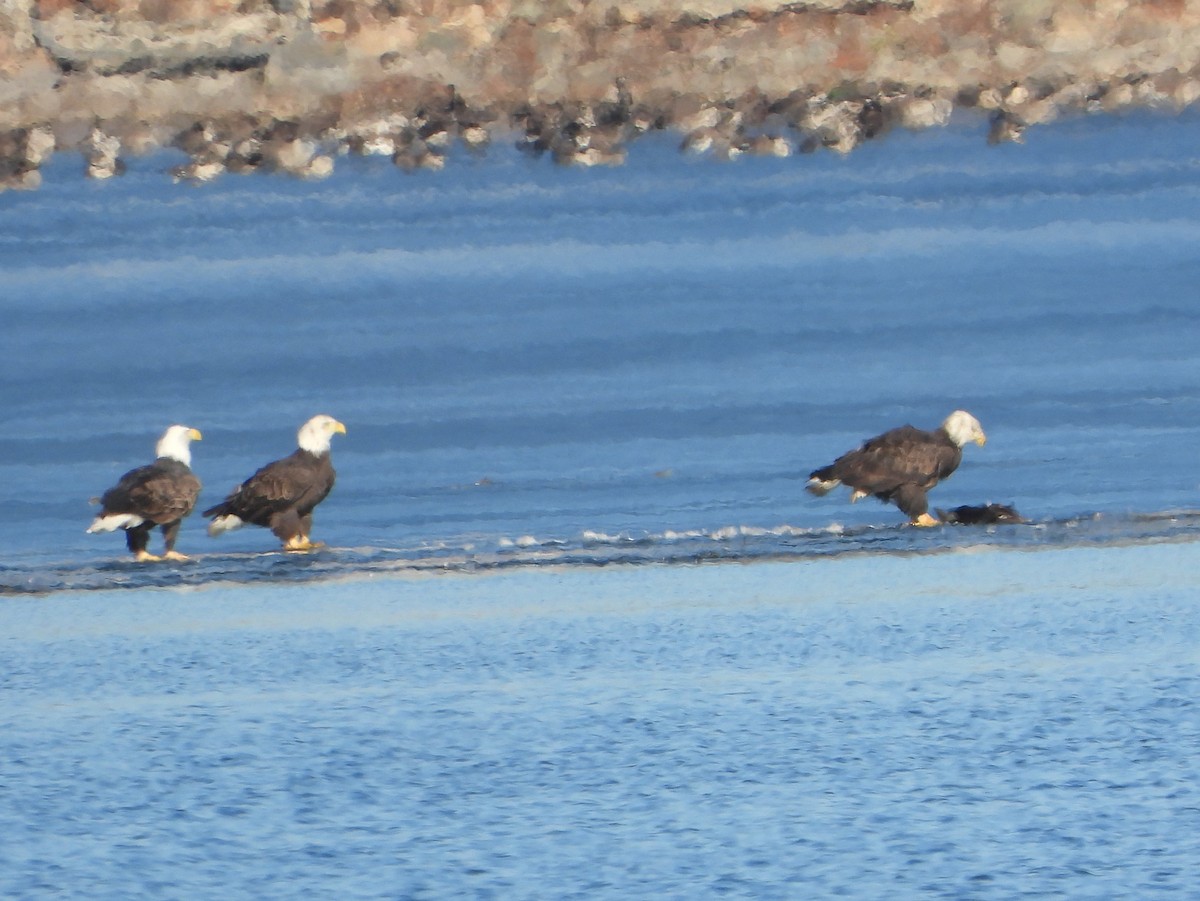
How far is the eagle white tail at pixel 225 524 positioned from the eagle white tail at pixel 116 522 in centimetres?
57

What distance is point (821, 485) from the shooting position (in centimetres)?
1283

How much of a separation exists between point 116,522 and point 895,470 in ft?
12.4

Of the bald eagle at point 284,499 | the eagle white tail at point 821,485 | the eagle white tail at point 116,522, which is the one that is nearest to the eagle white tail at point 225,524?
the bald eagle at point 284,499

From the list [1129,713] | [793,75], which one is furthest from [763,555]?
[793,75]

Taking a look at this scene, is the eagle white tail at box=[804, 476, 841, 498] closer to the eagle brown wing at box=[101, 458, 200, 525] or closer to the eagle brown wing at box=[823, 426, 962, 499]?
the eagle brown wing at box=[823, 426, 962, 499]

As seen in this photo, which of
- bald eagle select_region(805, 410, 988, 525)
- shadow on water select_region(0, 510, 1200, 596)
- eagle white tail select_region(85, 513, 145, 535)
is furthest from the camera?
bald eagle select_region(805, 410, 988, 525)

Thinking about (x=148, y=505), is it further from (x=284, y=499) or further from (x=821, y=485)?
(x=821, y=485)

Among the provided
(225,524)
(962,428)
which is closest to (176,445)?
(225,524)

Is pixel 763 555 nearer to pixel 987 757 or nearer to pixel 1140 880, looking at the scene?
pixel 987 757

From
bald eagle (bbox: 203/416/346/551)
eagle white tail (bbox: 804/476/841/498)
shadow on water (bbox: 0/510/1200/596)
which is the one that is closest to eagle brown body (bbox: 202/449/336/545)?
bald eagle (bbox: 203/416/346/551)

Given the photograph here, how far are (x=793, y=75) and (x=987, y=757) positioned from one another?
13263mm

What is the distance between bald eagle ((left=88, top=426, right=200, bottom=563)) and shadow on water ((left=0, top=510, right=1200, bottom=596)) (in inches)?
12.1

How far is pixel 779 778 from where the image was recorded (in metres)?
5.80

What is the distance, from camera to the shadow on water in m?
10.5
